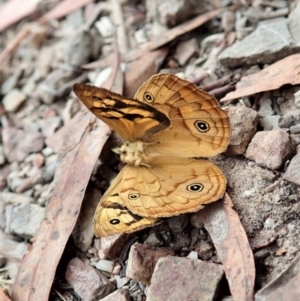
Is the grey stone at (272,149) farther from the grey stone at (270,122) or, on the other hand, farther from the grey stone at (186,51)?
the grey stone at (186,51)

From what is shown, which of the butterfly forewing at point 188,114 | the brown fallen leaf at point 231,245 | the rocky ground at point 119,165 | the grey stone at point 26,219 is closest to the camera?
the brown fallen leaf at point 231,245

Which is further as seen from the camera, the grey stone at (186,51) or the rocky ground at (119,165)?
the grey stone at (186,51)

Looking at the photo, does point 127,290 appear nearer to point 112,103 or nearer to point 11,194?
point 112,103

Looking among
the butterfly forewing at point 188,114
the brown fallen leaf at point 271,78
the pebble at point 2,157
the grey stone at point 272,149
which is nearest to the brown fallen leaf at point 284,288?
the grey stone at point 272,149

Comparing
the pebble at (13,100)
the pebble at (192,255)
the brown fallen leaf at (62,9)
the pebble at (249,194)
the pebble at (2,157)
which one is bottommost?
the pebble at (192,255)

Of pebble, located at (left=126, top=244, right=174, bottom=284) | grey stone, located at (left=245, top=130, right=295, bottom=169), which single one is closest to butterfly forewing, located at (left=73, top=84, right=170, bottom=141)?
grey stone, located at (left=245, top=130, right=295, bottom=169)
